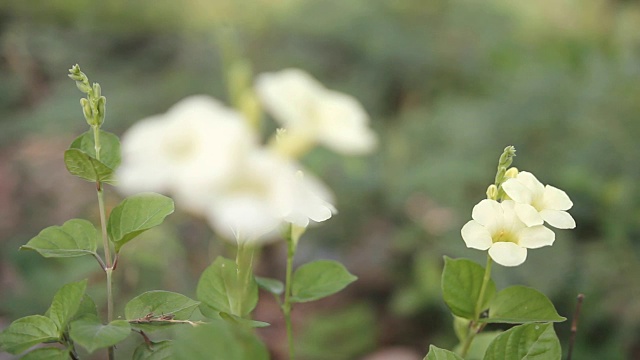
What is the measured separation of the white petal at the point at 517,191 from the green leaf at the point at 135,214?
24 centimetres

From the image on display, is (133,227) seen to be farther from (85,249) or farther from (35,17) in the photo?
(35,17)

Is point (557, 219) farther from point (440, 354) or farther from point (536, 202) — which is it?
point (440, 354)

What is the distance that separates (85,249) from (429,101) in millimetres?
2026

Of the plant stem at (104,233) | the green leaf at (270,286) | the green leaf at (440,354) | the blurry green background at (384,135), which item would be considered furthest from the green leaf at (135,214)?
the blurry green background at (384,135)

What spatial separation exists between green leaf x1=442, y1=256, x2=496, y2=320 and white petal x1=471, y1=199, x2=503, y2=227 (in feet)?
0.15

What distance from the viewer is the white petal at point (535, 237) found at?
1.52 ft

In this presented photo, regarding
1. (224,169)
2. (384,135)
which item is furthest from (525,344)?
(384,135)

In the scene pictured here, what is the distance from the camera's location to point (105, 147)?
518 millimetres

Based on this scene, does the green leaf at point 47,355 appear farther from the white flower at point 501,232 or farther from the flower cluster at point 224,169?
the white flower at point 501,232

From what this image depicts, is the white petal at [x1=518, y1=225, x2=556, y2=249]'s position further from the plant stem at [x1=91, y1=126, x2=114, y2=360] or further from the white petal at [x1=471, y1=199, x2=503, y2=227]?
the plant stem at [x1=91, y1=126, x2=114, y2=360]

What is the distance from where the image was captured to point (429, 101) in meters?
2.41

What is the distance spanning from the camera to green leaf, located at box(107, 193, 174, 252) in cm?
48

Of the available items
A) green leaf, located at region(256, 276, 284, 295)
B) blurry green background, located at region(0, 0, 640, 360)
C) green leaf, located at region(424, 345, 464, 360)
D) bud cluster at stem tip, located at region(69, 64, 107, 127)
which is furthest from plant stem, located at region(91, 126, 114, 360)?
blurry green background, located at region(0, 0, 640, 360)

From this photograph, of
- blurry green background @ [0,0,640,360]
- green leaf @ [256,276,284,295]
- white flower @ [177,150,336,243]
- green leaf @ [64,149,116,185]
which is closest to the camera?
white flower @ [177,150,336,243]
